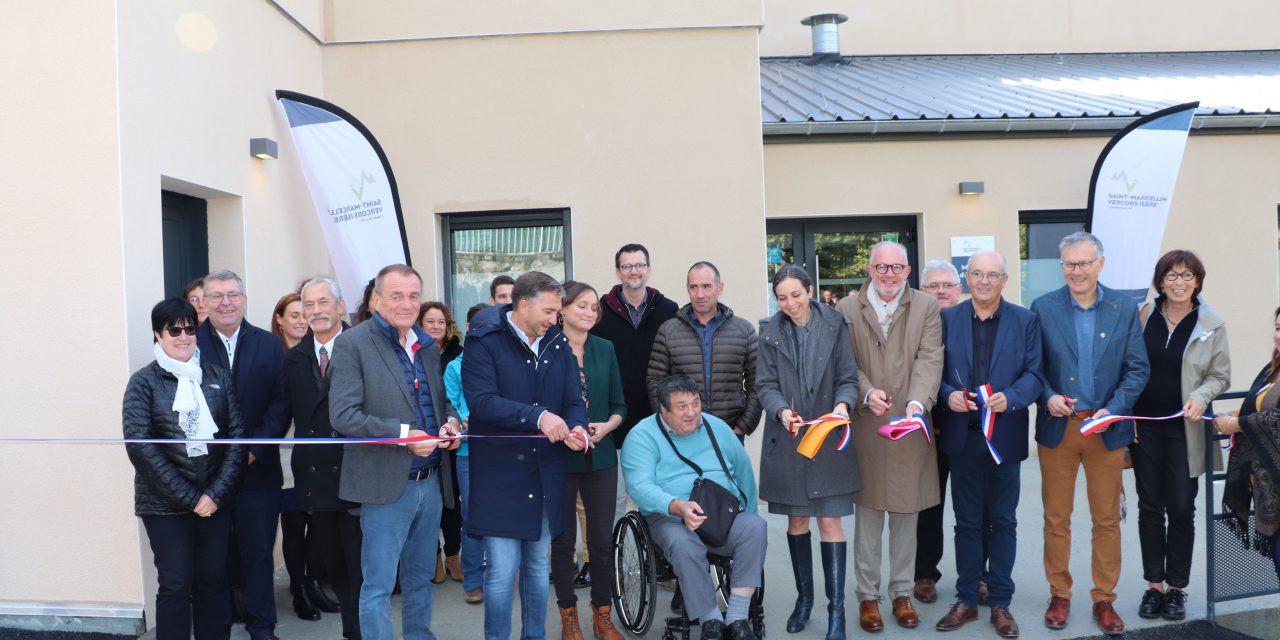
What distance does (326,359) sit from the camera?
4.98 m

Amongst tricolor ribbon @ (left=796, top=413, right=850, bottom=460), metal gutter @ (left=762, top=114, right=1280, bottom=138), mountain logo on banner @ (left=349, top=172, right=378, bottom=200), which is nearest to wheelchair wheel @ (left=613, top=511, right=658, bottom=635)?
tricolor ribbon @ (left=796, top=413, right=850, bottom=460)

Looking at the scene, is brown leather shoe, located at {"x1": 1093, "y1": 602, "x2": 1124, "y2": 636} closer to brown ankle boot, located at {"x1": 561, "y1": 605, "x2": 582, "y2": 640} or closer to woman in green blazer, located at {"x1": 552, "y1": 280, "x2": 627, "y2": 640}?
woman in green blazer, located at {"x1": 552, "y1": 280, "x2": 627, "y2": 640}

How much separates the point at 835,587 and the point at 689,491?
2.95ft

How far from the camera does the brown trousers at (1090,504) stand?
5117 millimetres

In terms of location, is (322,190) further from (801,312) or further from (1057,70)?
(1057,70)

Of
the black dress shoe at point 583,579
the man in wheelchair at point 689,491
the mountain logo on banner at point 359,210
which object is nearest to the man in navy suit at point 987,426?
the man in wheelchair at point 689,491

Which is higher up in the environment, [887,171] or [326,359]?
[887,171]

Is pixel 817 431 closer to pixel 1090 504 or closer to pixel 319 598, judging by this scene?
pixel 1090 504

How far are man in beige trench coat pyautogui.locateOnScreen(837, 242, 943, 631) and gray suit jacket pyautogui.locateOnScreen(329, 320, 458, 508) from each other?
236cm

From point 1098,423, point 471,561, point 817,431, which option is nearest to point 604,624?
point 471,561

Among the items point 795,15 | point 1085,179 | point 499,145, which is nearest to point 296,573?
point 499,145

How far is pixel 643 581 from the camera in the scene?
16.5ft

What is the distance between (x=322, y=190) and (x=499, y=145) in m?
1.48

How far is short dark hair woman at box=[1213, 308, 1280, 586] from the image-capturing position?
4609 millimetres
